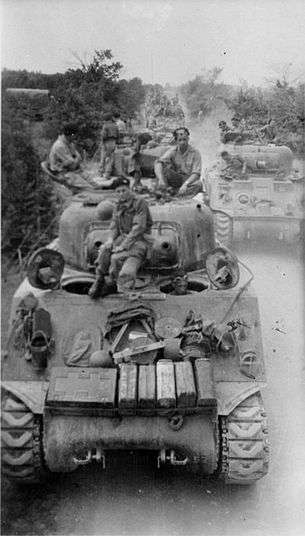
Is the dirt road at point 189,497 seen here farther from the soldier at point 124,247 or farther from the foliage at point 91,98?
the foliage at point 91,98

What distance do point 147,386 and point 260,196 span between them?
19.5 feet

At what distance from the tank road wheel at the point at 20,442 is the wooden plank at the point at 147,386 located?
1282 mm

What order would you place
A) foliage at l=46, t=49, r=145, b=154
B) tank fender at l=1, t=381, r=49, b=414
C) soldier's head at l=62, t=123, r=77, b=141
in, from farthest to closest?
soldier's head at l=62, t=123, r=77, b=141 → foliage at l=46, t=49, r=145, b=154 → tank fender at l=1, t=381, r=49, b=414

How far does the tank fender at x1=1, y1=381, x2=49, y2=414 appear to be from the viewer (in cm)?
720

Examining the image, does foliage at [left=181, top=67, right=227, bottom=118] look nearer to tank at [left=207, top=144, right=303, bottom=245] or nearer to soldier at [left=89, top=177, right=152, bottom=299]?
tank at [left=207, top=144, right=303, bottom=245]

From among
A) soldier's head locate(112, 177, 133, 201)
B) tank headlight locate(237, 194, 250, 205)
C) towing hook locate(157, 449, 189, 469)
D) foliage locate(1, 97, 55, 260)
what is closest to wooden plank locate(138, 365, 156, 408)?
towing hook locate(157, 449, 189, 469)

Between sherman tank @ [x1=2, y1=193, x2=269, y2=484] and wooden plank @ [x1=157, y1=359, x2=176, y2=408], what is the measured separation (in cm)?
1

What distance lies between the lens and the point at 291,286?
28.6 feet

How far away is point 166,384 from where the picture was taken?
6926mm

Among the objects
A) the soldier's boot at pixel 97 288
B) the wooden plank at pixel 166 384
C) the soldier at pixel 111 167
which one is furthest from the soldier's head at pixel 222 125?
the wooden plank at pixel 166 384

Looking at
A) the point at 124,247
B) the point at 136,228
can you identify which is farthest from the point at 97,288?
the point at 136,228

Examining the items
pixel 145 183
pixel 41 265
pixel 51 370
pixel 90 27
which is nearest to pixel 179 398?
pixel 51 370

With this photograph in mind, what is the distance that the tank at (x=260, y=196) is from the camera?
1027 centimetres

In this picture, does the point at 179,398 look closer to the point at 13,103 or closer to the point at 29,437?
the point at 29,437
